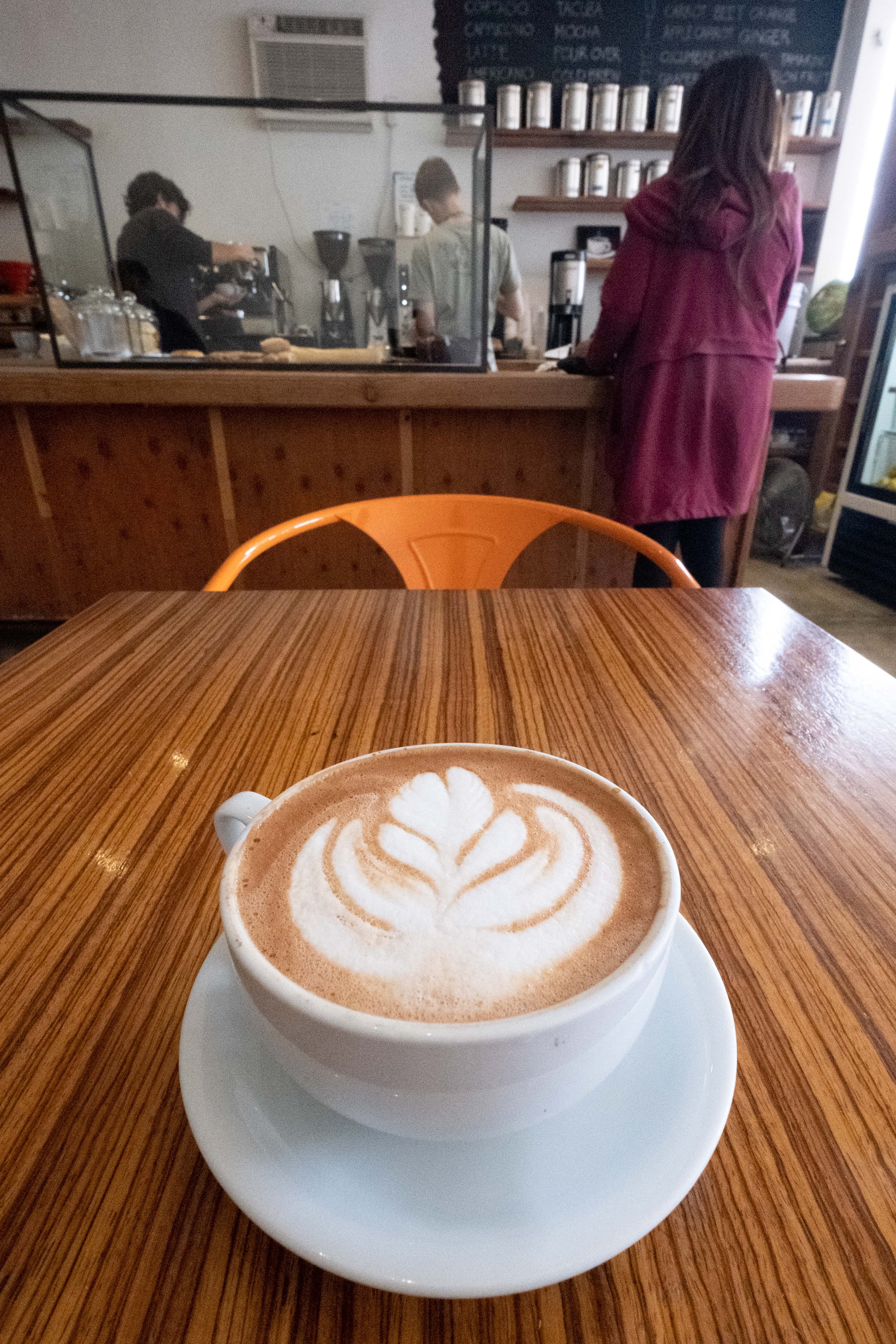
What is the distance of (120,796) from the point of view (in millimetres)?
522

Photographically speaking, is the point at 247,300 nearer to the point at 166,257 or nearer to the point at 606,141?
the point at 166,257

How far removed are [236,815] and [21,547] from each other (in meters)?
2.48

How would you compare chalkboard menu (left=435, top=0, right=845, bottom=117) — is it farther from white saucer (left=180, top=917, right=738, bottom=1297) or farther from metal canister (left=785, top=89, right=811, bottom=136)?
white saucer (left=180, top=917, right=738, bottom=1297)

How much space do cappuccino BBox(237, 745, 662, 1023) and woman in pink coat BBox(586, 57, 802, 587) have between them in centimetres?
169

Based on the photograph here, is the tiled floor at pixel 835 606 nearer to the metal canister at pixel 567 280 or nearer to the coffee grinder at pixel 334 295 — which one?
the metal canister at pixel 567 280

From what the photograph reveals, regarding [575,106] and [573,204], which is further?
[573,204]

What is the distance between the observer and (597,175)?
159 inches

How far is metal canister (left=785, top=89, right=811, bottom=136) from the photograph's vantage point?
3.99 meters

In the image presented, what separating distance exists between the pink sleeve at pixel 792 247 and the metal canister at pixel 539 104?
279 cm

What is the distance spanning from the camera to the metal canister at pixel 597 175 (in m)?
4.01

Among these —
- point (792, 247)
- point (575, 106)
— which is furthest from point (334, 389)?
point (575, 106)

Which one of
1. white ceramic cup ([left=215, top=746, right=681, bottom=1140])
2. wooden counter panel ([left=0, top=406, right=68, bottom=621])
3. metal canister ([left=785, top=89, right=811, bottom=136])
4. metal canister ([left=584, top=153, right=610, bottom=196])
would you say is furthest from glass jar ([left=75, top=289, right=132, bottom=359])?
metal canister ([left=785, top=89, right=811, bottom=136])

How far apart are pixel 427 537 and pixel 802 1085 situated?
40.2 inches

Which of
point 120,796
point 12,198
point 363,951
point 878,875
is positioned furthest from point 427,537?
point 12,198
